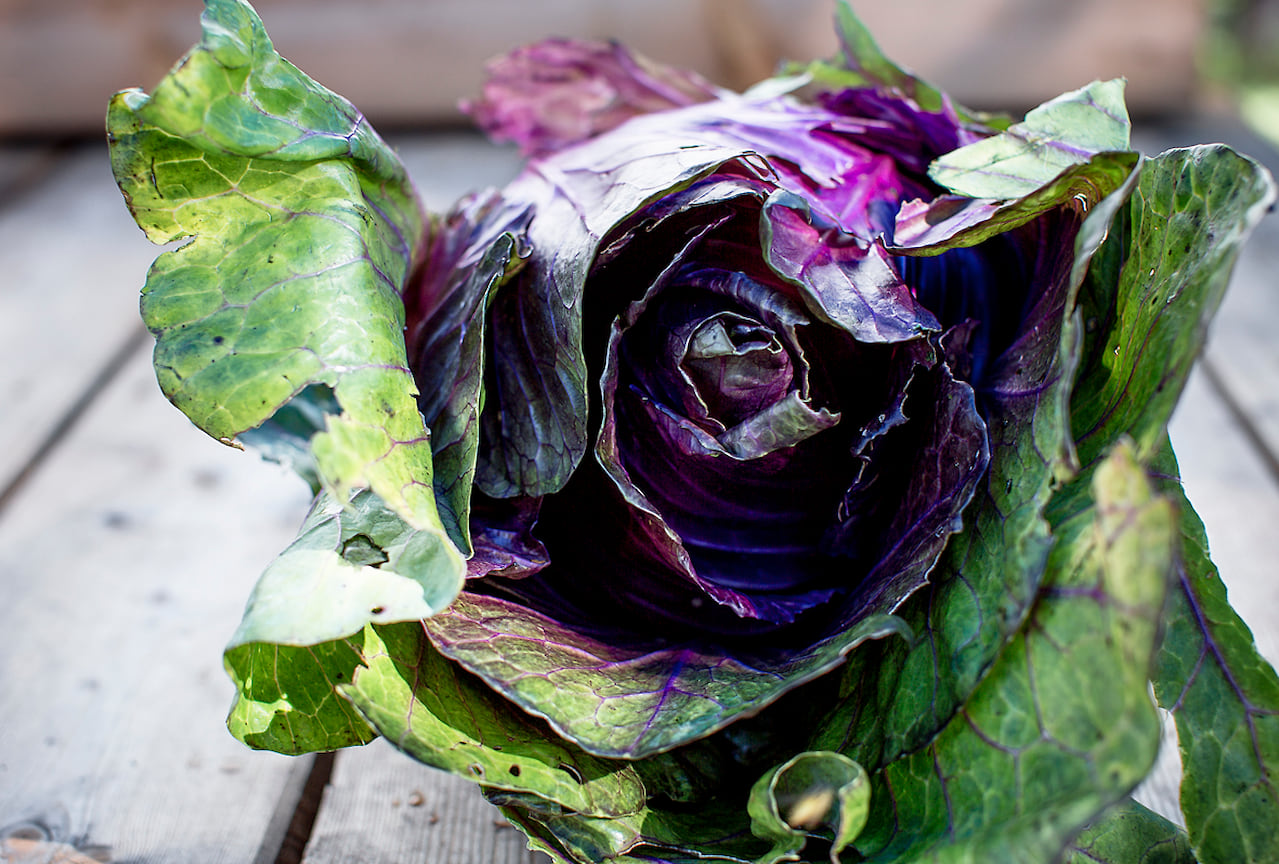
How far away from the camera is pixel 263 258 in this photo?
2.19 ft

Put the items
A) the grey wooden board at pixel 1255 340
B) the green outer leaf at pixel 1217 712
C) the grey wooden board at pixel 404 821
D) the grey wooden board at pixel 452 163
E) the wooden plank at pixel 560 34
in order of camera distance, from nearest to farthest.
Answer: the green outer leaf at pixel 1217 712
the grey wooden board at pixel 404 821
the grey wooden board at pixel 1255 340
the grey wooden board at pixel 452 163
the wooden plank at pixel 560 34

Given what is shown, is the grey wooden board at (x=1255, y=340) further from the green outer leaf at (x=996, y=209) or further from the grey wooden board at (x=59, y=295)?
the grey wooden board at (x=59, y=295)

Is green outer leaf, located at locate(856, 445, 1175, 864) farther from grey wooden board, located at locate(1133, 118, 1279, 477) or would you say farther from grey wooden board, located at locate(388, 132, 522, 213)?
grey wooden board, located at locate(388, 132, 522, 213)

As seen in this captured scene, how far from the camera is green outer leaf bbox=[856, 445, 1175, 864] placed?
1.56 ft

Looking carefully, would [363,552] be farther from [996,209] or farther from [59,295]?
[59,295]

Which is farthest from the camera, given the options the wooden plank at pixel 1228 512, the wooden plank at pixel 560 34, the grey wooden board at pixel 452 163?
the wooden plank at pixel 560 34

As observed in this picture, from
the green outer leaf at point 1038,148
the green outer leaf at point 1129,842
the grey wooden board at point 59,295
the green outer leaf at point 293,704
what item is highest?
the green outer leaf at point 1038,148

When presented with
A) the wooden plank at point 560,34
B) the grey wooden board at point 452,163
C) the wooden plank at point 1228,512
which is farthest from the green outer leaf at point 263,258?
the wooden plank at point 560,34

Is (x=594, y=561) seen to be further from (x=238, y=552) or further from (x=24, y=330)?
(x=24, y=330)

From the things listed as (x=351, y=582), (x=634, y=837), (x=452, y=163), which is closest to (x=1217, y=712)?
(x=634, y=837)

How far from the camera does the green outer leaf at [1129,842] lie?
27.3 inches

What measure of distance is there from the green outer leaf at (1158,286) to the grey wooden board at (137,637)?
74 cm

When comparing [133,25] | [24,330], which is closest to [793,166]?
[24,330]

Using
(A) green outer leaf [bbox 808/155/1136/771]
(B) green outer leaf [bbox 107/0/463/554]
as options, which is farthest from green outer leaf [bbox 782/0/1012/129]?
(B) green outer leaf [bbox 107/0/463/554]
